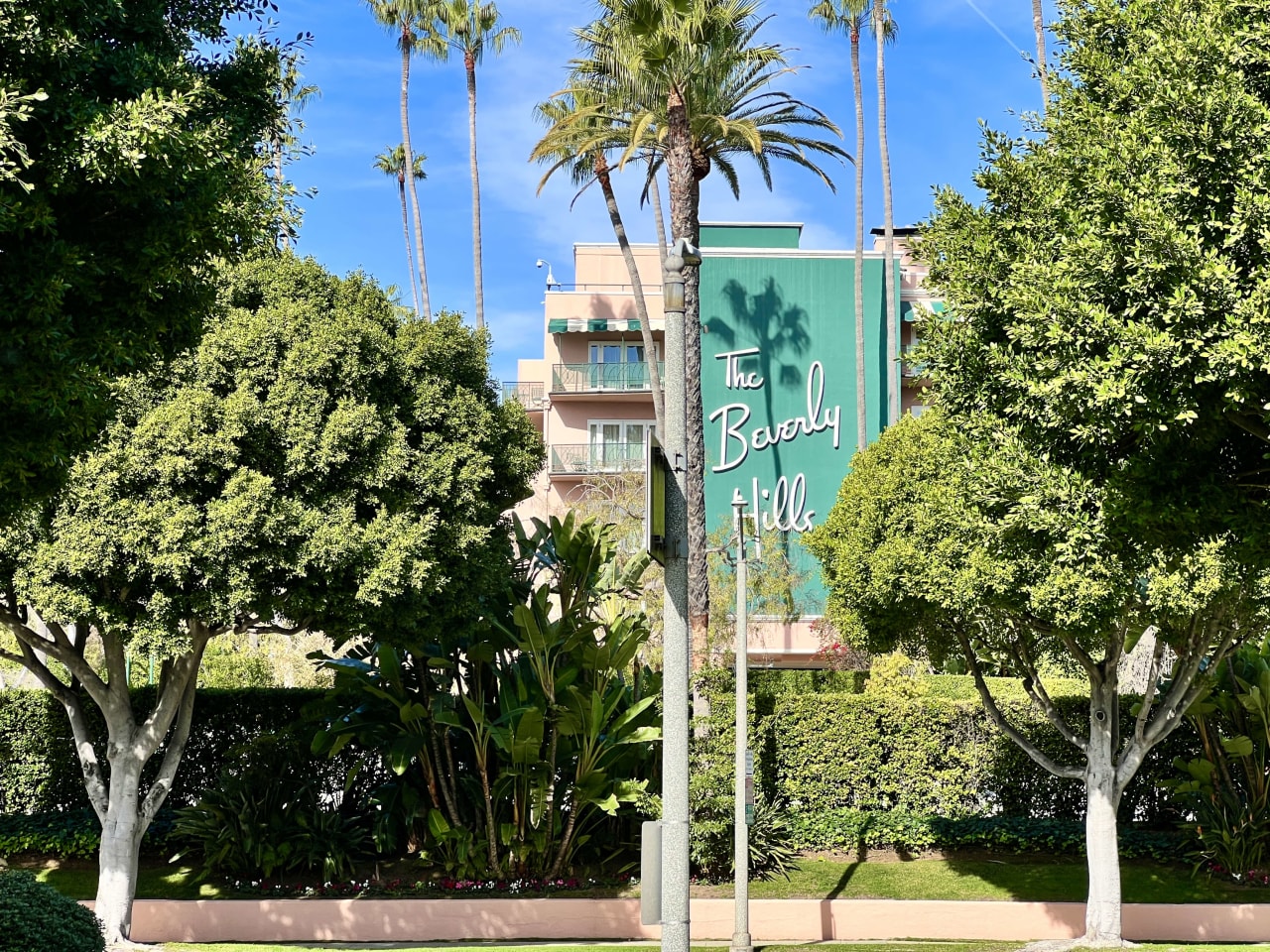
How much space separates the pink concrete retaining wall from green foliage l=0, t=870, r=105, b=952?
7.47 m

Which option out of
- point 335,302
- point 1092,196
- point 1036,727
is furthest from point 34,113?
point 1036,727

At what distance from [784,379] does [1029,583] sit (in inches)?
1084

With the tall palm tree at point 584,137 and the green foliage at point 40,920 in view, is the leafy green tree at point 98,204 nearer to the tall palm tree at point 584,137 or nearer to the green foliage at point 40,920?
the green foliage at point 40,920

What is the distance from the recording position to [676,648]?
27.3 feet

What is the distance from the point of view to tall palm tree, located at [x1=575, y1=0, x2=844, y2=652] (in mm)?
20859

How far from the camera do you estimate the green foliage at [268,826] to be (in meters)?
18.5

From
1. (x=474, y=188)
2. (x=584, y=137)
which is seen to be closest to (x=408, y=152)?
(x=474, y=188)

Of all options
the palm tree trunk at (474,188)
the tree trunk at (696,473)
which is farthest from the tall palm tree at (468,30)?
the tree trunk at (696,473)

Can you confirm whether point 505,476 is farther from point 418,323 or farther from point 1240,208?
point 1240,208

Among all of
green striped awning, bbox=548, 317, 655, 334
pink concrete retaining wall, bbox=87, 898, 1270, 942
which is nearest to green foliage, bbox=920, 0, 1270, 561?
pink concrete retaining wall, bbox=87, 898, 1270, 942

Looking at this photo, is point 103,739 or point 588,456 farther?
point 588,456

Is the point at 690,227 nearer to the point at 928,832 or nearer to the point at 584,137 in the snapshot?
the point at 584,137

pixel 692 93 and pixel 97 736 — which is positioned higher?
pixel 692 93

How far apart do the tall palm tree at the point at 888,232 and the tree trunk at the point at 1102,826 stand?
23453 mm
